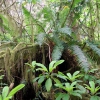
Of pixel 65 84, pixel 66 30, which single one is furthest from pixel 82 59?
pixel 65 84

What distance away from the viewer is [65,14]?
8.39 feet

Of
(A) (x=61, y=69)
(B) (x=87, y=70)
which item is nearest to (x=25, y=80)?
(A) (x=61, y=69)

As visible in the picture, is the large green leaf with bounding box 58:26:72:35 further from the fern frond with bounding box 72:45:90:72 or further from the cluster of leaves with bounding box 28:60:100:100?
the cluster of leaves with bounding box 28:60:100:100

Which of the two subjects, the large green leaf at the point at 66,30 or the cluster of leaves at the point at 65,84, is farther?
the large green leaf at the point at 66,30

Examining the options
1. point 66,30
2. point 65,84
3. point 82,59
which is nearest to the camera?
point 65,84

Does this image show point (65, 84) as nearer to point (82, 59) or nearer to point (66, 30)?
point (82, 59)

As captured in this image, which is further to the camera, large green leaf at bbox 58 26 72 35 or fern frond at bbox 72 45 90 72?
large green leaf at bbox 58 26 72 35

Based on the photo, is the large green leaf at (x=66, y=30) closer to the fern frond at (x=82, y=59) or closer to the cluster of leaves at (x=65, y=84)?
the fern frond at (x=82, y=59)

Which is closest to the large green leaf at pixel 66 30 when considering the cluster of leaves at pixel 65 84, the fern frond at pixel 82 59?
the fern frond at pixel 82 59

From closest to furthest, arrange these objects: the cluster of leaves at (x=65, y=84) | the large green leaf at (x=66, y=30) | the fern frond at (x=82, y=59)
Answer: the cluster of leaves at (x=65, y=84) < the fern frond at (x=82, y=59) < the large green leaf at (x=66, y=30)

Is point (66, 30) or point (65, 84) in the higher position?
point (66, 30)

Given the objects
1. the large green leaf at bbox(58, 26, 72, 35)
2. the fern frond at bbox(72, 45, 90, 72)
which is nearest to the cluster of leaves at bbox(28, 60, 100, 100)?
the fern frond at bbox(72, 45, 90, 72)

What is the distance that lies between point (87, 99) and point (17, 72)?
914 millimetres

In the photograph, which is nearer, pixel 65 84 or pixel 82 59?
pixel 65 84
